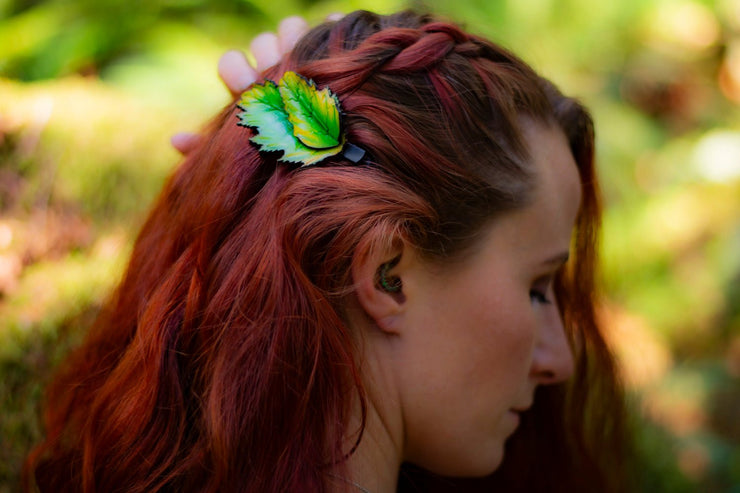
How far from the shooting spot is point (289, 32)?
5.26ft

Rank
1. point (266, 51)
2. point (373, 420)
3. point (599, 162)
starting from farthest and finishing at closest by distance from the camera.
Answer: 1. point (599, 162)
2. point (266, 51)
3. point (373, 420)

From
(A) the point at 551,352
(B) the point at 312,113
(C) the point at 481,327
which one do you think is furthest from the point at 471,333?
(B) the point at 312,113

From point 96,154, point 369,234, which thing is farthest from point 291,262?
point 96,154

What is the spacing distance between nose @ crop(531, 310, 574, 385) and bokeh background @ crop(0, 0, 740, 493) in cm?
77

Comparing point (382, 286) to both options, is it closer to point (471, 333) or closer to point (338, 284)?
point (338, 284)

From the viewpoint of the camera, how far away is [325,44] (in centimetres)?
138

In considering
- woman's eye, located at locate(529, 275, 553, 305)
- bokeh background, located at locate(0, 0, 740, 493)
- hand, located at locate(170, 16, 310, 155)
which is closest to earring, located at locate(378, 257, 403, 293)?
woman's eye, located at locate(529, 275, 553, 305)

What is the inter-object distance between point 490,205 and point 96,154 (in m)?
1.30

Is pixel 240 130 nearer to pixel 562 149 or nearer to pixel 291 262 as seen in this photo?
pixel 291 262

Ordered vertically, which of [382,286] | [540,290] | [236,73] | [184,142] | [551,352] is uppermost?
[236,73]

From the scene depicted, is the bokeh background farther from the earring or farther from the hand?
the earring

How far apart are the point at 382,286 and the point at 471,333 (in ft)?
0.66

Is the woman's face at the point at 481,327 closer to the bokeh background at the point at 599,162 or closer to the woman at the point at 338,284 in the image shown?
the woman at the point at 338,284

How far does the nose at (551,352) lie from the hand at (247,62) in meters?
0.81
